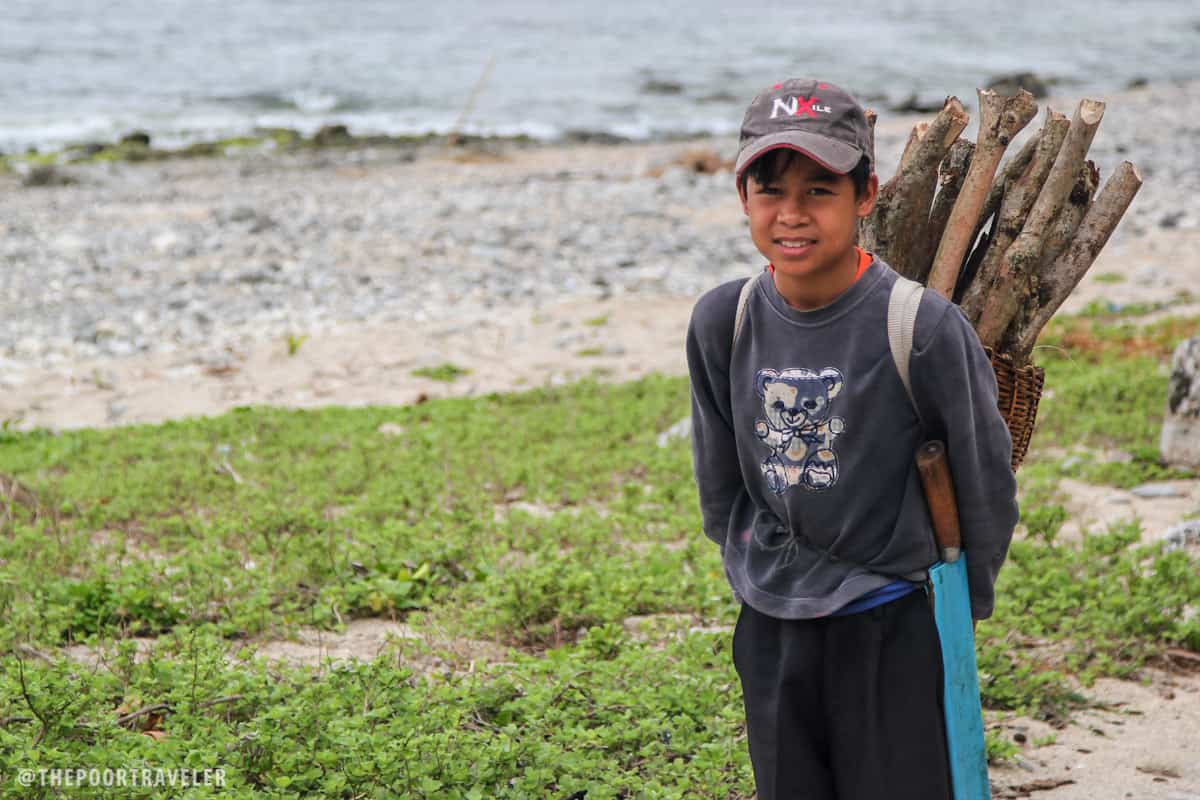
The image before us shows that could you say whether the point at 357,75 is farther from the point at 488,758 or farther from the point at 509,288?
the point at 488,758

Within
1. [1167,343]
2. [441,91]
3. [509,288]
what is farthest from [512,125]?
[1167,343]

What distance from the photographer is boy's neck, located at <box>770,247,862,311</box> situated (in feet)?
9.21

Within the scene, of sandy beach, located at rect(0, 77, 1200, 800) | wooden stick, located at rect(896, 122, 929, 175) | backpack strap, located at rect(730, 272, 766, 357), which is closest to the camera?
backpack strap, located at rect(730, 272, 766, 357)

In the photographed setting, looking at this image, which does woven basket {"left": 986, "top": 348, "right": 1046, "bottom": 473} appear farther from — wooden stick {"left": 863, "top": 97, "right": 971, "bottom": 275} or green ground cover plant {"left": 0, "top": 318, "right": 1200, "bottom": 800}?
wooden stick {"left": 863, "top": 97, "right": 971, "bottom": 275}

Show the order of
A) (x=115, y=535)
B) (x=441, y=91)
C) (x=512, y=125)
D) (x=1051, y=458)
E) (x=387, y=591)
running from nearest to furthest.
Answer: (x=387, y=591), (x=115, y=535), (x=1051, y=458), (x=512, y=125), (x=441, y=91)

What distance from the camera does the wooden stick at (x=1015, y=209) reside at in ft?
11.5

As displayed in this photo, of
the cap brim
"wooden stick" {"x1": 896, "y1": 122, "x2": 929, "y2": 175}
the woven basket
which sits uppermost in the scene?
"wooden stick" {"x1": 896, "y1": 122, "x2": 929, "y2": 175}

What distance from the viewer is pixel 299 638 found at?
17.4ft

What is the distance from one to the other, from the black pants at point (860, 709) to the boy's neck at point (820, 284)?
0.73 meters

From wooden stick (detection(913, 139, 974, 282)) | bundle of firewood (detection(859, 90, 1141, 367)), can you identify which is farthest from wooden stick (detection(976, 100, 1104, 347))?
wooden stick (detection(913, 139, 974, 282))

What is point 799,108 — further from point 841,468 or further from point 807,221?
point 841,468

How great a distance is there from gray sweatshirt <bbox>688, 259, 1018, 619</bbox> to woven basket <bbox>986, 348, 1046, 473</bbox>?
0.50m

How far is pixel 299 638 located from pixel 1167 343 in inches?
309

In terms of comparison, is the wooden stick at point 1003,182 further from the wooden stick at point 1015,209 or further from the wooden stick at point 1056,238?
the wooden stick at point 1056,238
